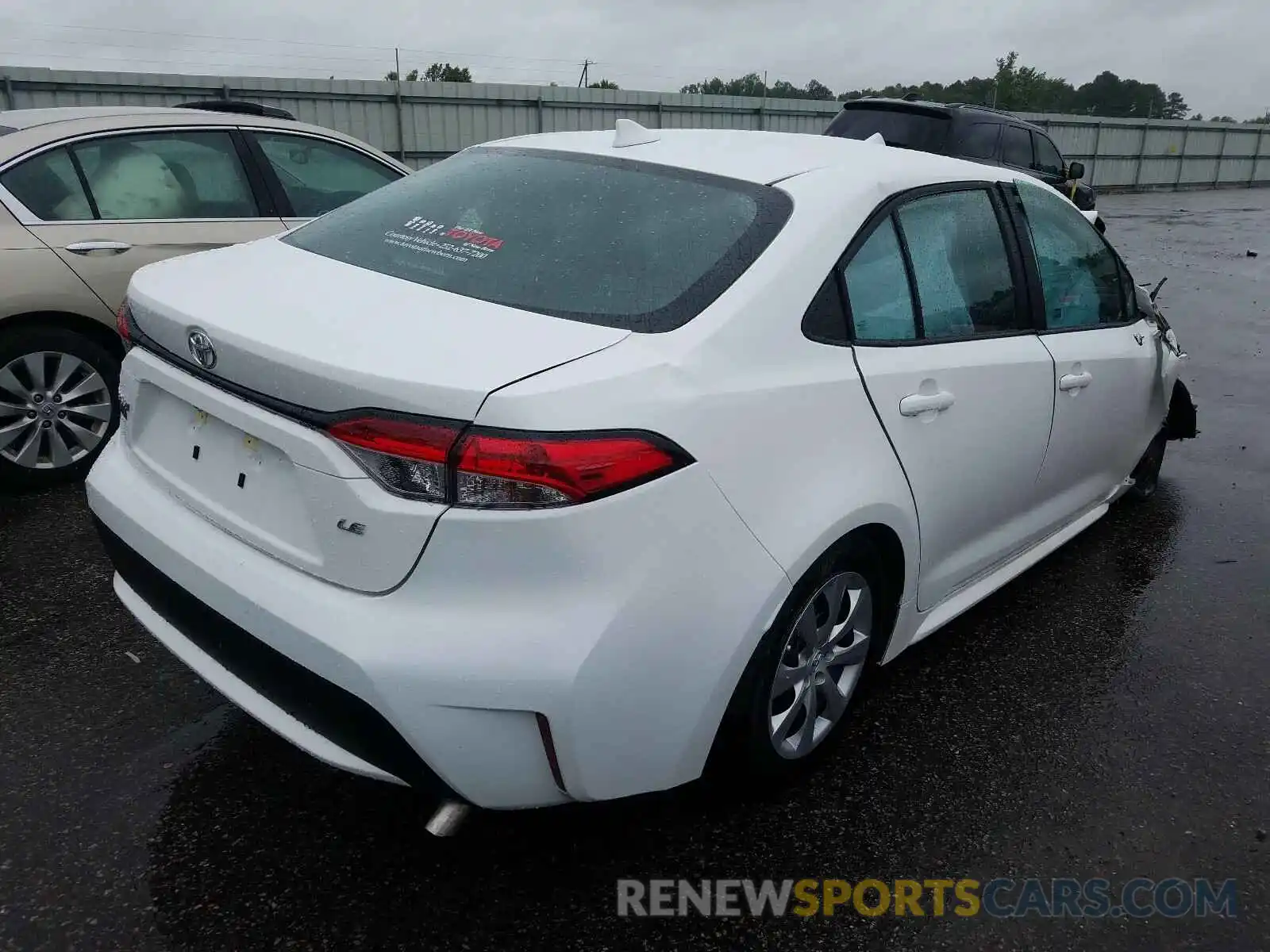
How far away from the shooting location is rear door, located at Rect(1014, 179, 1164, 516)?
3.40 meters

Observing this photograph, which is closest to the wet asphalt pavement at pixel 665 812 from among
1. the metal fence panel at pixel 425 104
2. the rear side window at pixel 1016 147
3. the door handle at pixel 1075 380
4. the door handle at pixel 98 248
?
the door handle at pixel 1075 380

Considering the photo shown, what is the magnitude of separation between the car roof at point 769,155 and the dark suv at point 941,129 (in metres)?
7.53

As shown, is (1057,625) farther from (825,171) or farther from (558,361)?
(558,361)

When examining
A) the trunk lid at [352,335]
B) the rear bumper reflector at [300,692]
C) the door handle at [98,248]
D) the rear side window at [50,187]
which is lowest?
the rear bumper reflector at [300,692]

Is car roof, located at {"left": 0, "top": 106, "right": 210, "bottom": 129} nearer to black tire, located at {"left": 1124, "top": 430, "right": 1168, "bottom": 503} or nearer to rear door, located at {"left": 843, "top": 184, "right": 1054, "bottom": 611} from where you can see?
rear door, located at {"left": 843, "top": 184, "right": 1054, "bottom": 611}

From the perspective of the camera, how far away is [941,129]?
1035 cm

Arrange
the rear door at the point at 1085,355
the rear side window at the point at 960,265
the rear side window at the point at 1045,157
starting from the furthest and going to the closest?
the rear side window at the point at 1045,157 → the rear door at the point at 1085,355 → the rear side window at the point at 960,265

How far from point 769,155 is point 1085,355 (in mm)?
1438

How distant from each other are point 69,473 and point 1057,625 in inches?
166

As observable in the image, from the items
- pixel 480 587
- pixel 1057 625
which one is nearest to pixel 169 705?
pixel 480 587

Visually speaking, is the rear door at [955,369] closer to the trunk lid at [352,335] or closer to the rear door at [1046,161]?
the trunk lid at [352,335]

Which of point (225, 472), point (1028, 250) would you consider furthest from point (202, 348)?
point (1028, 250)

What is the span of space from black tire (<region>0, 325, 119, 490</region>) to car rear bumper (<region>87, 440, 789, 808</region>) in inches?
108

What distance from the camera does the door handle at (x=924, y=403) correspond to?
260cm
